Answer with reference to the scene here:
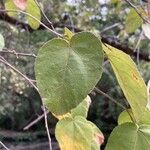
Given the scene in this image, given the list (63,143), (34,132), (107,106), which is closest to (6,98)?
(34,132)

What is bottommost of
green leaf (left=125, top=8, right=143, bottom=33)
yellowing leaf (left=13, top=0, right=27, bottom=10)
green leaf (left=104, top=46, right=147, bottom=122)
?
green leaf (left=125, top=8, right=143, bottom=33)

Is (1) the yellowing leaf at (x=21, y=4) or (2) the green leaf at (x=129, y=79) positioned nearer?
(2) the green leaf at (x=129, y=79)

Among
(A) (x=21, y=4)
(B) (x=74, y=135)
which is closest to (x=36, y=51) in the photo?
Answer: (A) (x=21, y=4)

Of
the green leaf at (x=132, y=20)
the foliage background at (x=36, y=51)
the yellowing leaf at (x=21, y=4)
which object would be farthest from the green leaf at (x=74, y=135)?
the foliage background at (x=36, y=51)

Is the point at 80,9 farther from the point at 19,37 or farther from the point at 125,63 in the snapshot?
the point at 125,63

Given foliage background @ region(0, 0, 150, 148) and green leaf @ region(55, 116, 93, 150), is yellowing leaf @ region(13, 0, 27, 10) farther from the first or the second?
foliage background @ region(0, 0, 150, 148)

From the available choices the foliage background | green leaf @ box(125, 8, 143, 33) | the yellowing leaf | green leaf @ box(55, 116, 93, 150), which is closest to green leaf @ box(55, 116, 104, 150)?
green leaf @ box(55, 116, 93, 150)

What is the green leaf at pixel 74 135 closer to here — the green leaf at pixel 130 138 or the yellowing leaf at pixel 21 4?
the green leaf at pixel 130 138
